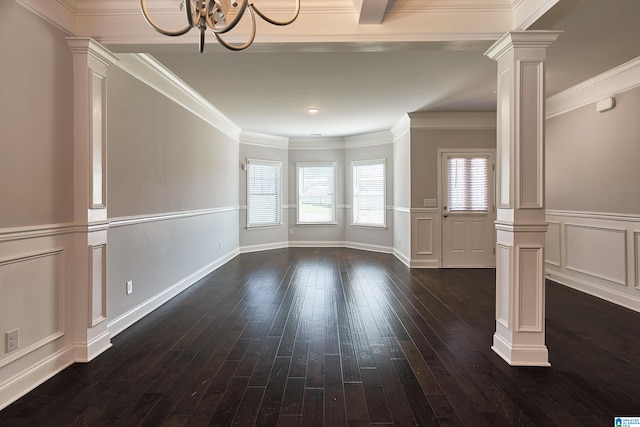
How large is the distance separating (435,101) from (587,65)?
1877 millimetres

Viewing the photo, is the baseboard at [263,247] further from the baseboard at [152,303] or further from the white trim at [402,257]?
the white trim at [402,257]

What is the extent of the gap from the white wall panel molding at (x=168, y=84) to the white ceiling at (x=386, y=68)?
0.12 metres

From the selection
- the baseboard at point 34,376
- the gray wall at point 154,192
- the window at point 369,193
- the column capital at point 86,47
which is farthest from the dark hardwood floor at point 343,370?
the window at point 369,193

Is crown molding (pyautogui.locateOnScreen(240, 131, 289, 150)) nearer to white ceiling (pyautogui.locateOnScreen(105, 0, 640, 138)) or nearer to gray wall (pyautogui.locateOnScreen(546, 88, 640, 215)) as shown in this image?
white ceiling (pyautogui.locateOnScreen(105, 0, 640, 138))

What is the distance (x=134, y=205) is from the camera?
11.5 ft

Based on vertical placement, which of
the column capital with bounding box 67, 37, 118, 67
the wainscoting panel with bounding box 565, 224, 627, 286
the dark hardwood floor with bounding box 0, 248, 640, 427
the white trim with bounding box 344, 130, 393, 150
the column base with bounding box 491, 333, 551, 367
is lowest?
the dark hardwood floor with bounding box 0, 248, 640, 427

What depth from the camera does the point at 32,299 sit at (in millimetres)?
2314

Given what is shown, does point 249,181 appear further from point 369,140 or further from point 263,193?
point 369,140

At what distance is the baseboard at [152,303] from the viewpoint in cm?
320

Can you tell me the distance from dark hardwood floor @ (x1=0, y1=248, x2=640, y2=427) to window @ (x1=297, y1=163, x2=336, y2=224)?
4529 millimetres

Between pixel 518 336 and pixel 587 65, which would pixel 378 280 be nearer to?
pixel 518 336

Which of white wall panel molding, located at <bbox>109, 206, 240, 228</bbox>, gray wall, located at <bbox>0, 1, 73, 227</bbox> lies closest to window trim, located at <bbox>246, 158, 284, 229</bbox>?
white wall panel molding, located at <bbox>109, 206, 240, 228</bbox>

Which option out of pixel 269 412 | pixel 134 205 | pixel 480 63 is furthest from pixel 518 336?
pixel 134 205

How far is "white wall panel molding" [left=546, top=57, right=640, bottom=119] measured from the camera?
12.9ft
